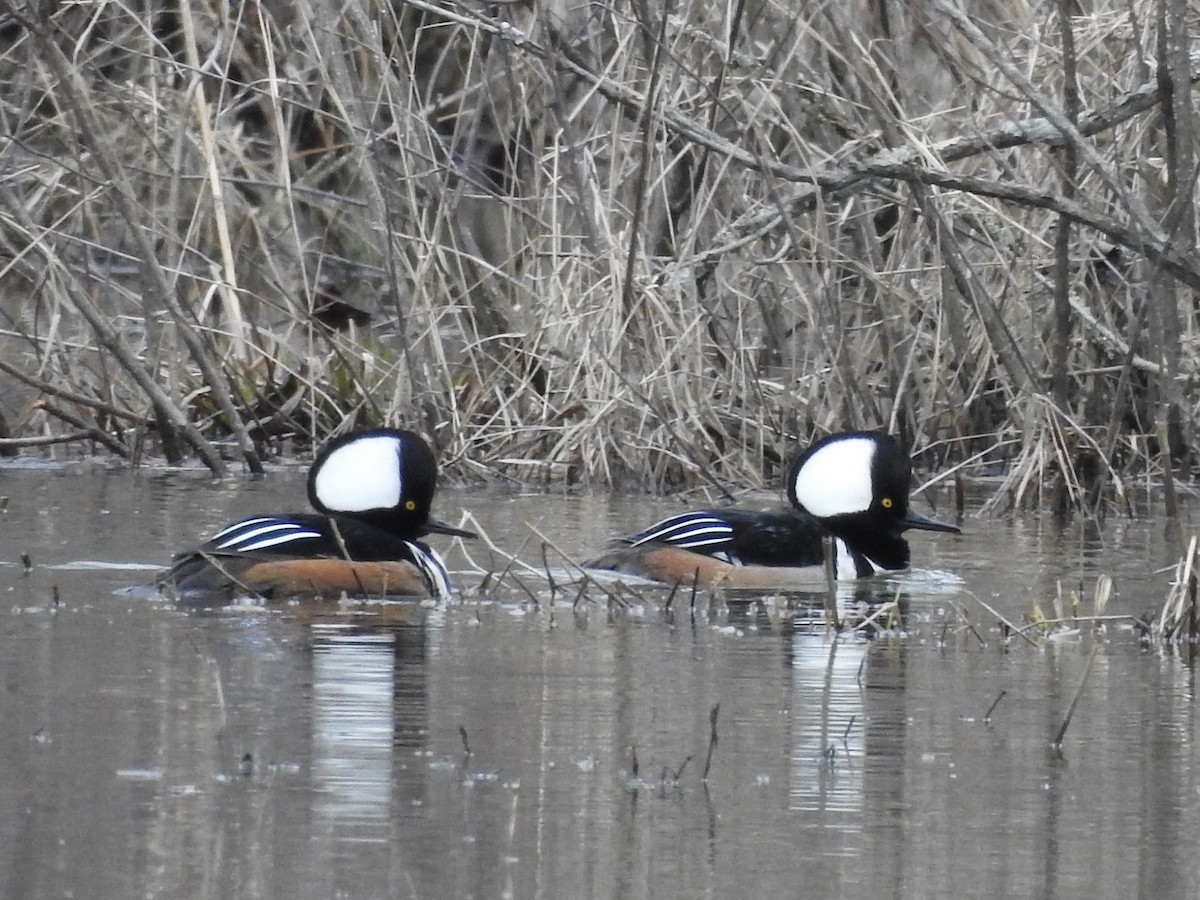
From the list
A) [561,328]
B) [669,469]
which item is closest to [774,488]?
[669,469]

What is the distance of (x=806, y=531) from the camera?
8711 mm

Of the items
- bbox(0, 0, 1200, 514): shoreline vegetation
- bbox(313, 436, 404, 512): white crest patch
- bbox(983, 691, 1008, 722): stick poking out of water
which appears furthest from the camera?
bbox(0, 0, 1200, 514): shoreline vegetation

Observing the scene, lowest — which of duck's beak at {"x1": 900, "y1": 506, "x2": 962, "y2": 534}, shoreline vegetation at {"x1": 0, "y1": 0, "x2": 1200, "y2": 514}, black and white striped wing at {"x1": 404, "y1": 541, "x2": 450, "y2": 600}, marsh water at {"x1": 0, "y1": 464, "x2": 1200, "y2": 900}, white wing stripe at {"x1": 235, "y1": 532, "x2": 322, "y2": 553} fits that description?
marsh water at {"x1": 0, "y1": 464, "x2": 1200, "y2": 900}

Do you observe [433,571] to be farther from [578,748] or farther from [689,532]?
[578,748]

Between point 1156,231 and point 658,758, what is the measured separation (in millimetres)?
4535

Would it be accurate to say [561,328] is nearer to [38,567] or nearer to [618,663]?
[38,567]

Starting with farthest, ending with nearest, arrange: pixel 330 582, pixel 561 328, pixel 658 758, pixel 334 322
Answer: pixel 334 322
pixel 561 328
pixel 330 582
pixel 658 758

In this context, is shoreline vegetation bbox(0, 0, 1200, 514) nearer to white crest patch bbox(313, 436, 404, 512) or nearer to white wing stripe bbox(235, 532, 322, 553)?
white crest patch bbox(313, 436, 404, 512)

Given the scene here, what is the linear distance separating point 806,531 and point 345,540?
1.73 metres

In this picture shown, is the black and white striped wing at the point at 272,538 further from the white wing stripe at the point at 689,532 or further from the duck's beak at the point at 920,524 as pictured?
the duck's beak at the point at 920,524

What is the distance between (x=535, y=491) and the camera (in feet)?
36.0

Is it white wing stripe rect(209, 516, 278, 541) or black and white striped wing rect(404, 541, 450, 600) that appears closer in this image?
white wing stripe rect(209, 516, 278, 541)

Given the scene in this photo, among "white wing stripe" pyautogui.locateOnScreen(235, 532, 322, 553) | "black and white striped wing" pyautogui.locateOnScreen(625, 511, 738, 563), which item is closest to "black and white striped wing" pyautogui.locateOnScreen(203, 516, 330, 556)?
"white wing stripe" pyautogui.locateOnScreen(235, 532, 322, 553)

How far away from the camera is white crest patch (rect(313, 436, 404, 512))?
8.34m
